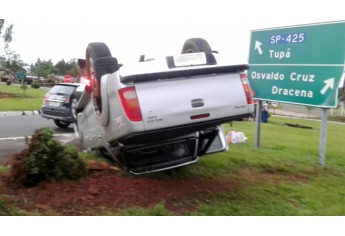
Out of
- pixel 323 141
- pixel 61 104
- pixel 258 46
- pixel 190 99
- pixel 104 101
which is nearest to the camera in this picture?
pixel 190 99

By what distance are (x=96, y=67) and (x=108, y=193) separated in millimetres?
1386

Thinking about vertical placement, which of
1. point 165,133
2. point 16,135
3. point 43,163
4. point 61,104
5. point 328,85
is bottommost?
point 16,135

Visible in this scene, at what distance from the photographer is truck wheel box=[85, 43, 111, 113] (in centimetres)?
479

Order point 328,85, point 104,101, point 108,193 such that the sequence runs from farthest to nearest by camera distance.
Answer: point 328,85, point 108,193, point 104,101

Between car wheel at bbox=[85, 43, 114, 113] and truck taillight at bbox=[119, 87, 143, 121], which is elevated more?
car wheel at bbox=[85, 43, 114, 113]

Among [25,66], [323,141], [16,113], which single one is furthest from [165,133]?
[25,66]

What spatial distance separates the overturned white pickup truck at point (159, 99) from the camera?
4.09 meters

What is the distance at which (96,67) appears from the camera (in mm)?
4809

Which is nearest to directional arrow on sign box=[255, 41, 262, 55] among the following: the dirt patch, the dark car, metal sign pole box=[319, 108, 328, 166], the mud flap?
metal sign pole box=[319, 108, 328, 166]

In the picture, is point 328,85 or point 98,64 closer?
point 98,64

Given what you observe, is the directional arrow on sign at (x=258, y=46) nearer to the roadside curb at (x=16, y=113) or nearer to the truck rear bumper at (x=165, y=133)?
the truck rear bumper at (x=165, y=133)

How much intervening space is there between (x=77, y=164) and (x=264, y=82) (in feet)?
17.1

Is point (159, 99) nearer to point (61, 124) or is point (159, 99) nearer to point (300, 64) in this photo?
point (300, 64)

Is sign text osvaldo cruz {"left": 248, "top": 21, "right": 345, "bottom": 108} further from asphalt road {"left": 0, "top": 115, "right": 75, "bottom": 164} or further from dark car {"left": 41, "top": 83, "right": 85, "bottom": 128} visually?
dark car {"left": 41, "top": 83, "right": 85, "bottom": 128}
